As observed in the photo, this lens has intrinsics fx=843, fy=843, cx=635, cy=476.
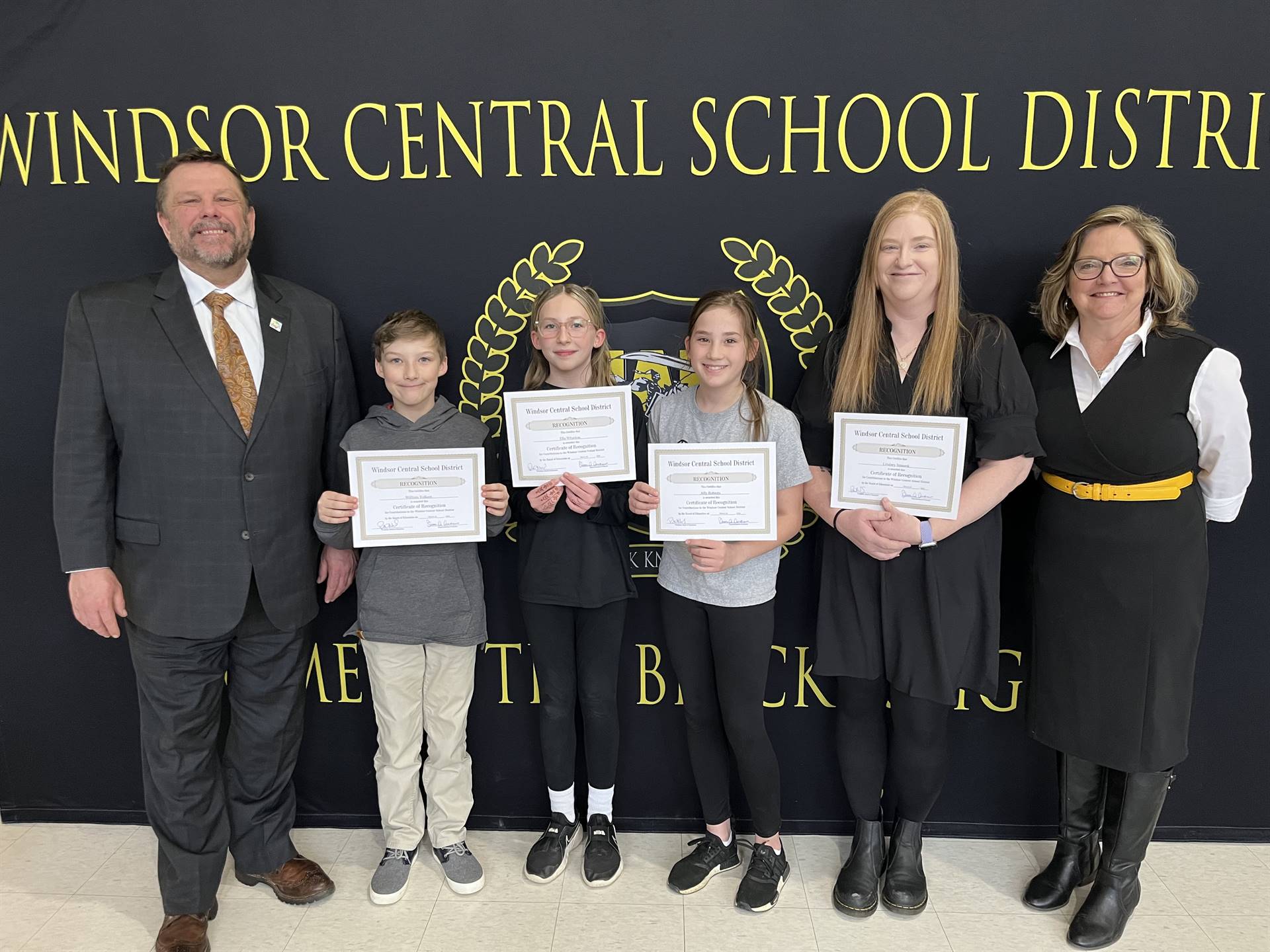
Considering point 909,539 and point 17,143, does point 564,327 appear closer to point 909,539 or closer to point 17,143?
point 909,539

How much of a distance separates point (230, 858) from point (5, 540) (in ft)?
3.81

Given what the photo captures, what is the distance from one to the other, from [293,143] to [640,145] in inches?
37.5

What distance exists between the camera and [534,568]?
2.16 metres

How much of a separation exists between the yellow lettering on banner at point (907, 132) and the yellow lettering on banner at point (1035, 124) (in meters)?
0.20

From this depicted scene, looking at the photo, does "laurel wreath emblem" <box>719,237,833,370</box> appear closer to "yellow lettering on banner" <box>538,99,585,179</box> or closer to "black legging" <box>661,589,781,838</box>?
"yellow lettering on banner" <box>538,99,585,179</box>

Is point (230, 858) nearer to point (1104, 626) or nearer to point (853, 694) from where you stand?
point (853, 694)

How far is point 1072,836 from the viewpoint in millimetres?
2254

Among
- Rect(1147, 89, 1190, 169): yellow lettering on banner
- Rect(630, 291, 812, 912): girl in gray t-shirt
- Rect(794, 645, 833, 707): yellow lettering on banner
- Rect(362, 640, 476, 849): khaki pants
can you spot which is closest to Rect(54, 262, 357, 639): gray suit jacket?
Rect(362, 640, 476, 849): khaki pants

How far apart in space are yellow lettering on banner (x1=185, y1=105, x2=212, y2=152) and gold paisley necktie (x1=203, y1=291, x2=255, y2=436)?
55 cm

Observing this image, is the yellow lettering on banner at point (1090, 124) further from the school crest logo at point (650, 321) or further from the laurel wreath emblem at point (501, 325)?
the laurel wreath emblem at point (501, 325)

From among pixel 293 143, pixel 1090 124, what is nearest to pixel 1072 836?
pixel 1090 124

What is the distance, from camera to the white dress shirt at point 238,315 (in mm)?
2062

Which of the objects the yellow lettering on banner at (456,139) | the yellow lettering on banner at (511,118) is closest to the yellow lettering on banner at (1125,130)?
the yellow lettering on banner at (511,118)

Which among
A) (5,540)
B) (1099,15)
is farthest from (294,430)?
(1099,15)
